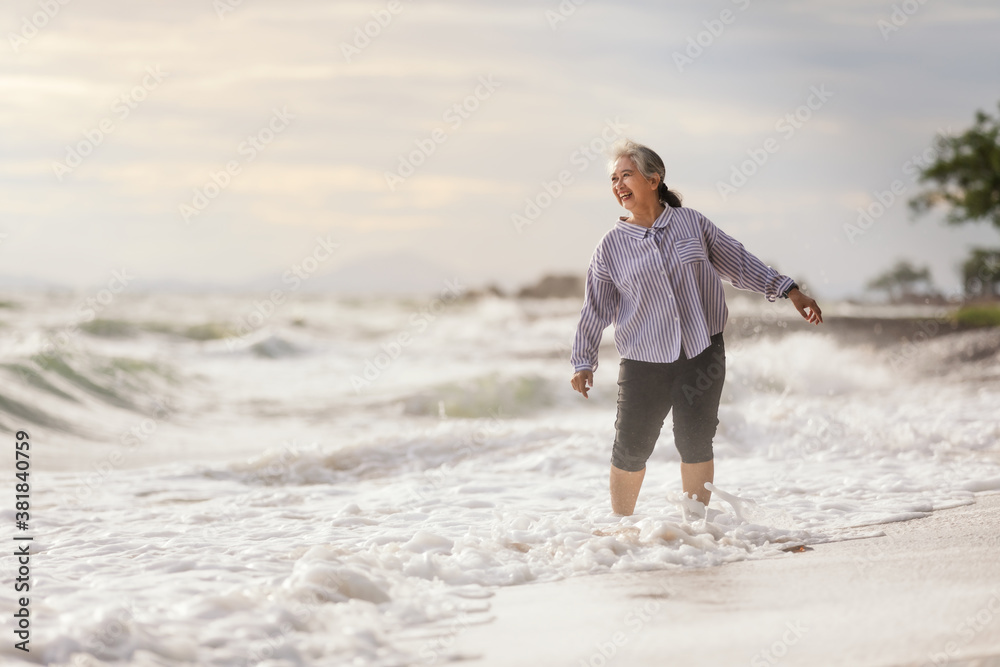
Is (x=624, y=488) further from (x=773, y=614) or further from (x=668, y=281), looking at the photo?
(x=773, y=614)

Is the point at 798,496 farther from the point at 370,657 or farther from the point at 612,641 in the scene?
the point at 370,657

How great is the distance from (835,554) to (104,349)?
20.8 metres

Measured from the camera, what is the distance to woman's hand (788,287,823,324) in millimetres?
3857

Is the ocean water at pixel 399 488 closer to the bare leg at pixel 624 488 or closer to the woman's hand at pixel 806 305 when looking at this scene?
the bare leg at pixel 624 488

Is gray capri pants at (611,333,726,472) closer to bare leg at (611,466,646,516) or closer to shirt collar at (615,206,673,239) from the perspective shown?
bare leg at (611,466,646,516)

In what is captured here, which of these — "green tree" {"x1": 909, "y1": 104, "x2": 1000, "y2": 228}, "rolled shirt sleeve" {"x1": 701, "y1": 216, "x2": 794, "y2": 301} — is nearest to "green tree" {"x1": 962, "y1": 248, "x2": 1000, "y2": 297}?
"green tree" {"x1": 909, "y1": 104, "x2": 1000, "y2": 228}

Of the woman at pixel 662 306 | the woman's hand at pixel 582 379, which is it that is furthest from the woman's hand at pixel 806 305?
the woman's hand at pixel 582 379

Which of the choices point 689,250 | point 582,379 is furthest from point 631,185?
point 582,379

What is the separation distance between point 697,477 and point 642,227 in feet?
4.08

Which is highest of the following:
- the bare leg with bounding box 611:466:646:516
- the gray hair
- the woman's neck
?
the gray hair

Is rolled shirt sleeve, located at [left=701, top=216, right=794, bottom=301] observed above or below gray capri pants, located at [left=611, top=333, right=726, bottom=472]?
above

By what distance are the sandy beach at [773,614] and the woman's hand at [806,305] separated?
1.06 meters

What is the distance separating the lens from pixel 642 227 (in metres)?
4.02

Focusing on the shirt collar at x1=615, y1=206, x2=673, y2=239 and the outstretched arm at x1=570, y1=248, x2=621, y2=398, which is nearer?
the shirt collar at x1=615, y1=206, x2=673, y2=239
